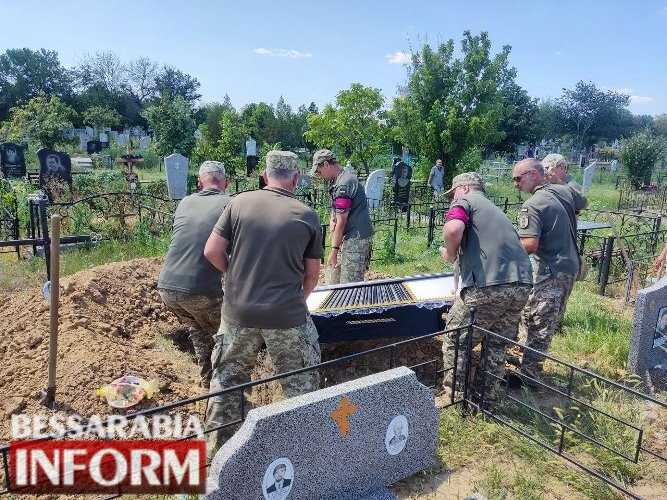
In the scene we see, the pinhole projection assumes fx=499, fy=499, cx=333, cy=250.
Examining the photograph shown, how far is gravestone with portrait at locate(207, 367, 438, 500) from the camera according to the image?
211 centimetres

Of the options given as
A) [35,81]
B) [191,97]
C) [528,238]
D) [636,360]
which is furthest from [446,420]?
[191,97]

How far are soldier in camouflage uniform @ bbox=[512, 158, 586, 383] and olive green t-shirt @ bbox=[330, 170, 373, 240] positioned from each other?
5.04 feet

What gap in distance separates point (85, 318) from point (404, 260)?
5319 millimetres

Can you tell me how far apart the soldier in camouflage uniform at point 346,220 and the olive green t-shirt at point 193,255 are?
1.38m

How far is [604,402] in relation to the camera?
3.59 metres

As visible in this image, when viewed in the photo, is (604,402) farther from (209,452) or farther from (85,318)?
(85,318)

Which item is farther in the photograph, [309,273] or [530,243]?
[530,243]

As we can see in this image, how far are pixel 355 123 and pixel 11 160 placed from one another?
11890 millimetres

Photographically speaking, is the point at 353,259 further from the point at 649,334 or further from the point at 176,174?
the point at 176,174

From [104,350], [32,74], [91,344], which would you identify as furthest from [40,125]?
[32,74]

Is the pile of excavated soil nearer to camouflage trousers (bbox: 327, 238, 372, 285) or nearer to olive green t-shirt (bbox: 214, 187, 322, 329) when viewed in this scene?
camouflage trousers (bbox: 327, 238, 372, 285)

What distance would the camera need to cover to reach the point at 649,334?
3984mm

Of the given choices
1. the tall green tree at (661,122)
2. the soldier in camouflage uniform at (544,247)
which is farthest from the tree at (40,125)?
the tall green tree at (661,122)

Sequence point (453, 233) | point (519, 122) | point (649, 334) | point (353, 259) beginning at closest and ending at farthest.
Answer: point (453, 233) → point (649, 334) → point (353, 259) → point (519, 122)
